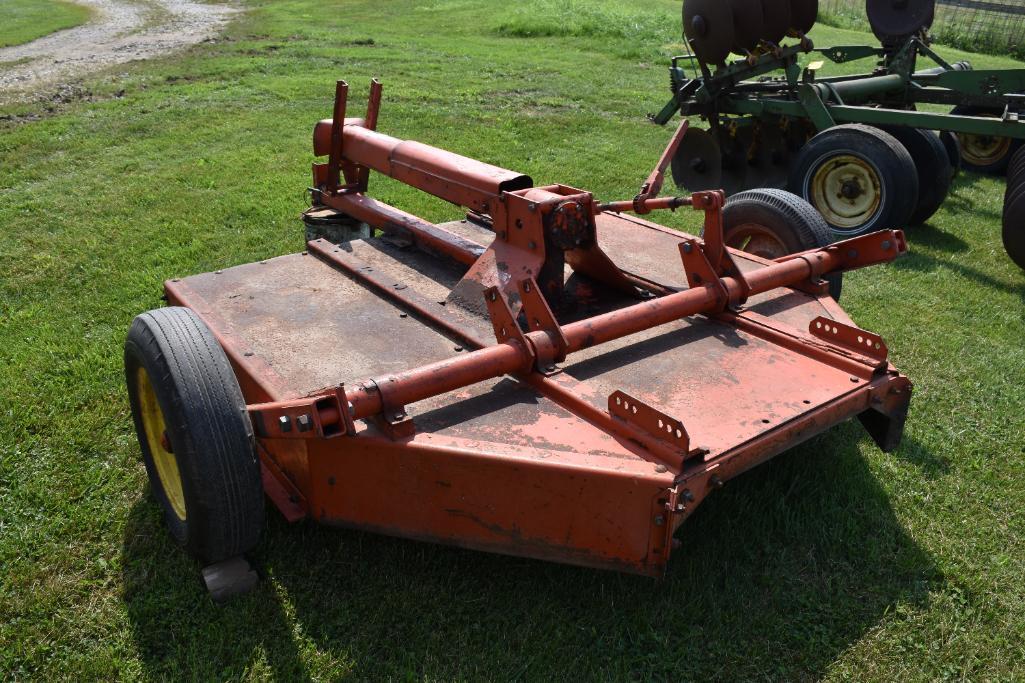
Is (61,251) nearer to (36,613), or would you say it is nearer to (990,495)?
(36,613)

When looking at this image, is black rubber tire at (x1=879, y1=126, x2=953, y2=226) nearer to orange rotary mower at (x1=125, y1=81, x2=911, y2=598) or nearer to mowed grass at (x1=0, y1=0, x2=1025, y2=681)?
mowed grass at (x1=0, y1=0, x2=1025, y2=681)

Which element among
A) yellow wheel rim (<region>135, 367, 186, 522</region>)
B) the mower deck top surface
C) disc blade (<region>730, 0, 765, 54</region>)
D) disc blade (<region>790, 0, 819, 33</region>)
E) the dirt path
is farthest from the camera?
the dirt path

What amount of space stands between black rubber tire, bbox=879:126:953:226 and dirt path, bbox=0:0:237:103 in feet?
32.9

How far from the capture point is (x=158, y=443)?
343 centimetres

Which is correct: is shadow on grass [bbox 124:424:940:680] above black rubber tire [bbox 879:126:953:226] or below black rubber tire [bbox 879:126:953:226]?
below

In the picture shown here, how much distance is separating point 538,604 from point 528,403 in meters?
0.68

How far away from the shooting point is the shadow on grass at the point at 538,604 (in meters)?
2.75

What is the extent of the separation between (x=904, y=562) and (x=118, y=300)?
459 centimetres

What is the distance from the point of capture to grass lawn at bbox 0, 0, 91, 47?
16595 mm

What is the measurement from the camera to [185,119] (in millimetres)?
9766

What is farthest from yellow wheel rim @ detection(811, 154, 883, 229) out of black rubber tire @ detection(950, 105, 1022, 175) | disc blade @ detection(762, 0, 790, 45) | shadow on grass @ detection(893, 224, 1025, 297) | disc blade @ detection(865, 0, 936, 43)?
black rubber tire @ detection(950, 105, 1022, 175)

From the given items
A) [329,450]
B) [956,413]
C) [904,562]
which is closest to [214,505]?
[329,450]

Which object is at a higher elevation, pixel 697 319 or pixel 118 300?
pixel 697 319

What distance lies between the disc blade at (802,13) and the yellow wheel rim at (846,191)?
178 centimetres
